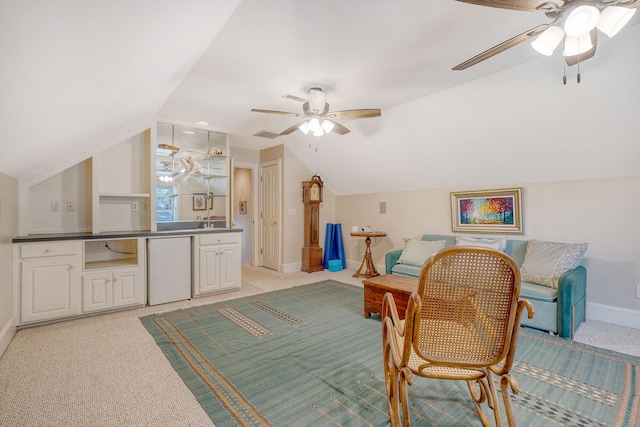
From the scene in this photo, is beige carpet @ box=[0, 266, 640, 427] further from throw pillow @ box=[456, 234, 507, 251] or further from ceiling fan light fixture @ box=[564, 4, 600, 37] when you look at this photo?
ceiling fan light fixture @ box=[564, 4, 600, 37]

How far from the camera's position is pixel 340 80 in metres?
2.92

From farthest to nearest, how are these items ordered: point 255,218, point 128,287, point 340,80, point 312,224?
1. point 255,218
2. point 312,224
3. point 128,287
4. point 340,80

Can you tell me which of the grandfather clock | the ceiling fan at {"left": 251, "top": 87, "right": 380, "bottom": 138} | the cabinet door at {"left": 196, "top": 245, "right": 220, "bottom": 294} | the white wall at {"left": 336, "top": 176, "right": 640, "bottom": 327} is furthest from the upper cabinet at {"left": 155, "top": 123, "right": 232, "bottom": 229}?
the white wall at {"left": 336, "top": 176, "right": 640, "bottom": 327}

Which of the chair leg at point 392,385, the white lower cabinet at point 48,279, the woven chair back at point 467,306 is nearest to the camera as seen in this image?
the woven chair back at point 467,306

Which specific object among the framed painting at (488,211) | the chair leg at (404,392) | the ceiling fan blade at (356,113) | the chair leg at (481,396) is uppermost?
the ceiling fan blade at (356,113)

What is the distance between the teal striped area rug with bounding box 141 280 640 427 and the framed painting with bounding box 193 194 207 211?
66.1 inches

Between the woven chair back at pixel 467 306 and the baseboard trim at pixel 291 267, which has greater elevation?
the woven chair back at pixel 467 306

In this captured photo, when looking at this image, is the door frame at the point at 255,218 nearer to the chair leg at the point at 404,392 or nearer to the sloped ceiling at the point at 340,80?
the sloped ceiling at the point at 340,80

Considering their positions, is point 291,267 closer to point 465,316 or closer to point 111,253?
point 111,253

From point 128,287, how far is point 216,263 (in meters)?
1.04

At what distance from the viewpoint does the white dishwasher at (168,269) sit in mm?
3580

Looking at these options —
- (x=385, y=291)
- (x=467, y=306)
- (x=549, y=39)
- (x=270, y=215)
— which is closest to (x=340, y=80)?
(x=549, y=39)

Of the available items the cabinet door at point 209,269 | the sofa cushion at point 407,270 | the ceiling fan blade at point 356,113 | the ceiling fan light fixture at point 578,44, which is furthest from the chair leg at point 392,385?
the cabinet door at point 209,269

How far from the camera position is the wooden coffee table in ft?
9.61
